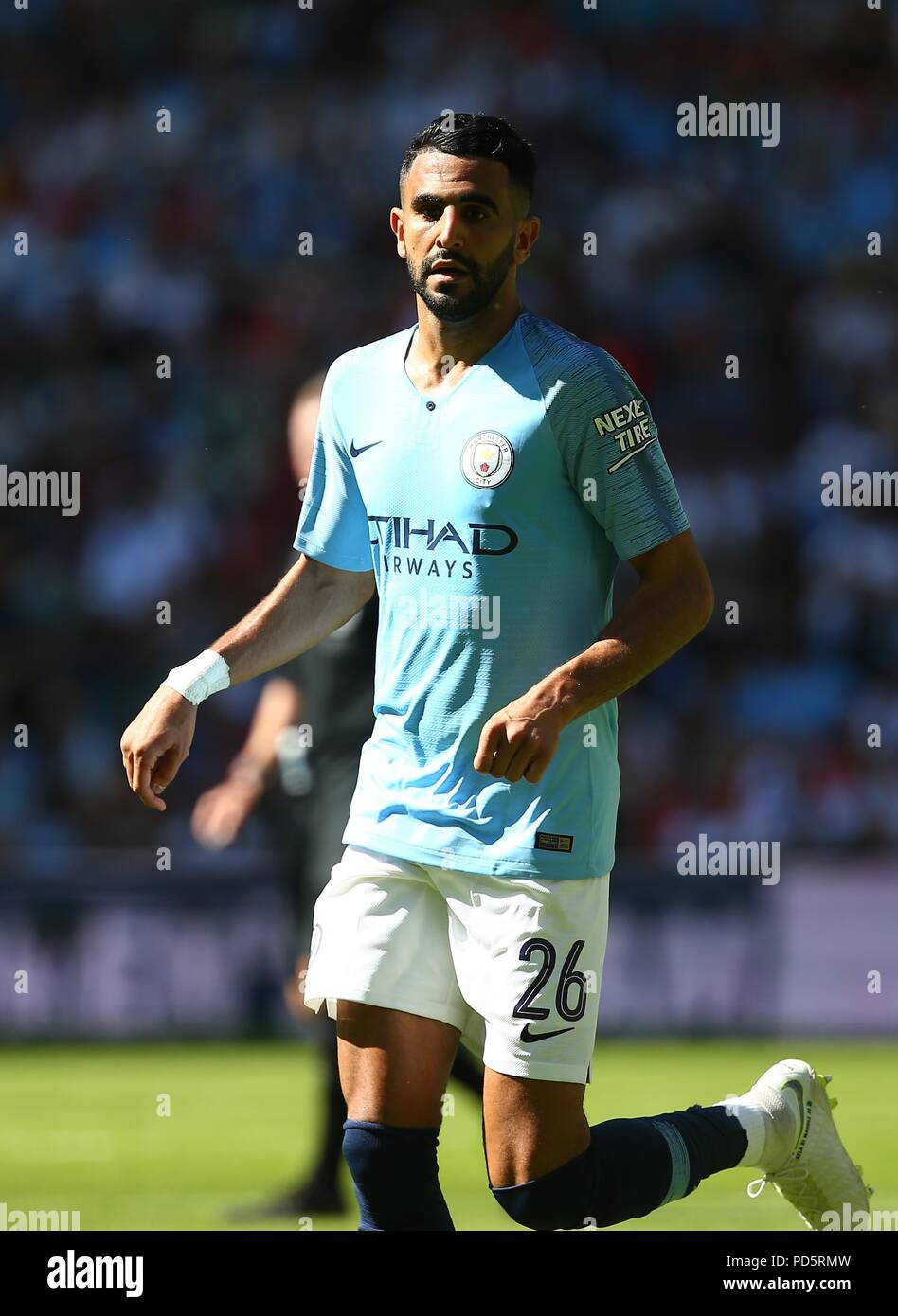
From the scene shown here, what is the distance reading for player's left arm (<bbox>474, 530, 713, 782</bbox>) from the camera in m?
3.53

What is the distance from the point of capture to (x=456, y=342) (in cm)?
408

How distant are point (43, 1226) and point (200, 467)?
7956 millimetres

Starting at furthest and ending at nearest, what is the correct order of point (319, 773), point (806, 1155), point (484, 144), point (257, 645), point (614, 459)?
point (319, 773) < point (806, 1155) < point (257, 645) < point (484, 144) < point (614, 459)

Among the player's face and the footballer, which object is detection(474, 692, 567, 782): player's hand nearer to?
the footballer

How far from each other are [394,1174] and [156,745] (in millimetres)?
906

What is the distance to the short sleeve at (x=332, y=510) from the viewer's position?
4277 millimetres

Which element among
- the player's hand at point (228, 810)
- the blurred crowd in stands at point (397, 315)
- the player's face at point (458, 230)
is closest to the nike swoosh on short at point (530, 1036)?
the player's face at point (458, 230)

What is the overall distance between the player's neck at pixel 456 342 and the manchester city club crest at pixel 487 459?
18 centimetres

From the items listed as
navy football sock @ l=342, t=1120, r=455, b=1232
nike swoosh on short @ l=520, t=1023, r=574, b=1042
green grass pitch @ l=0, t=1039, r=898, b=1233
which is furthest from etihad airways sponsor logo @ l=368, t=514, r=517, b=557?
green grass pitch @ l=0, t=1039, r=898, b=1233

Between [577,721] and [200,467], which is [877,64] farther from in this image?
[577,721]

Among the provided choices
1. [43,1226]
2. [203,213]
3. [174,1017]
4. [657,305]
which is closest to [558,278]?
[657,305]

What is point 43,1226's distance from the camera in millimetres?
5316

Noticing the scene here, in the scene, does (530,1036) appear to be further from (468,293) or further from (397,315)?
(397,315)

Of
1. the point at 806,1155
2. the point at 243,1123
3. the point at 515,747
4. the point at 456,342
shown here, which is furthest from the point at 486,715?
the point at 243,1123
